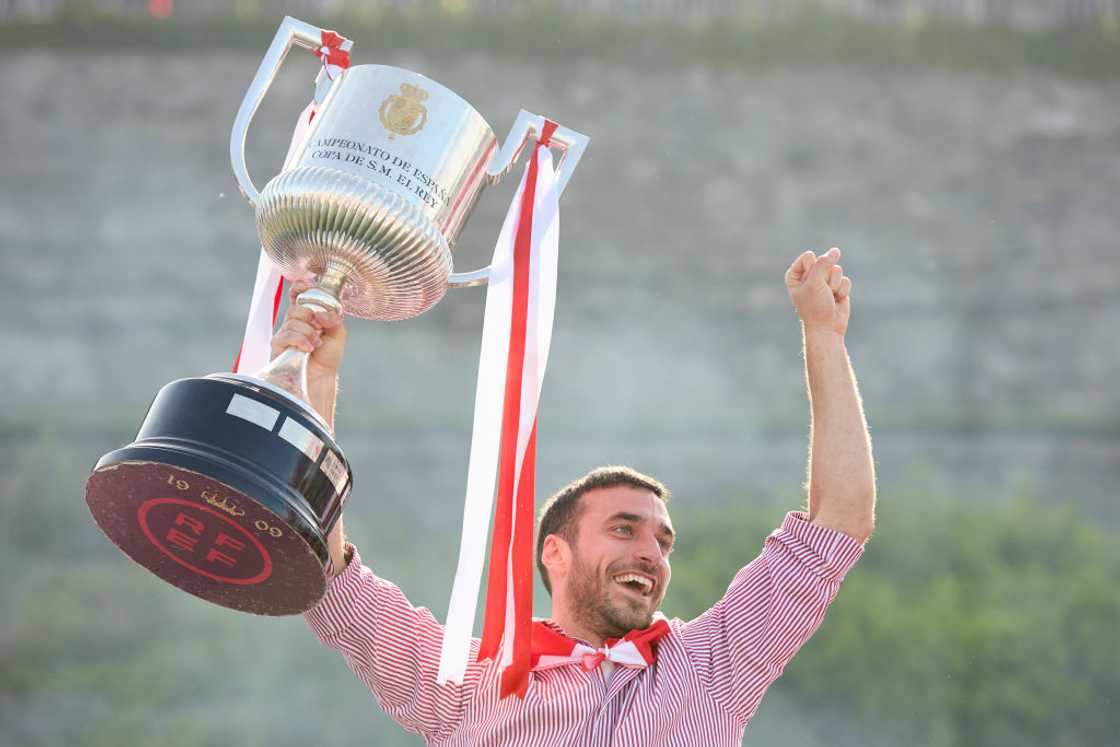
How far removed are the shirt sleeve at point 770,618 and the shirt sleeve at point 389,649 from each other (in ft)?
1.03

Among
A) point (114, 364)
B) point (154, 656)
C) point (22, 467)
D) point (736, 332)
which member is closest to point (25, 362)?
point (114, 364)

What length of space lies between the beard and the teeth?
0.01 metres

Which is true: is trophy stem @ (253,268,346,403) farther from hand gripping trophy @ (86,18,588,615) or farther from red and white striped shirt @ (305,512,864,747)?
red and white striped shirt @ (305,512,864,747)

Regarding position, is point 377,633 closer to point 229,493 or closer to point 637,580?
point 637,580

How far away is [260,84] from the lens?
5.81 feet

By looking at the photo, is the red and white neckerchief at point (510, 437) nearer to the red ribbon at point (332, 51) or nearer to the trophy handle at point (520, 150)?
the trophy handle at point (520, 150)

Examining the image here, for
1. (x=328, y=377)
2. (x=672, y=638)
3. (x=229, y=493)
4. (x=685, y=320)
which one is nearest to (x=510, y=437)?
(x=328, y=377)

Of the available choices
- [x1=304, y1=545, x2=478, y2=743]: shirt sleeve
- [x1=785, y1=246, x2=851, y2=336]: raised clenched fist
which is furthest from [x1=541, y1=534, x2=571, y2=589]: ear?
[x1=785, y1=246, x2=851, y2=336]: raised clenched fist

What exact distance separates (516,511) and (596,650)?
0.76 ft

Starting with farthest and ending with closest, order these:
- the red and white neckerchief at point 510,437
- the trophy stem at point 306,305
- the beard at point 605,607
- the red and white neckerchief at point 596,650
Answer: the beard at point 605,607 < the red and white neckerchief at point 596,650 < the red and white neckerchief at point 510,437 < the trophy stem at point 306,305

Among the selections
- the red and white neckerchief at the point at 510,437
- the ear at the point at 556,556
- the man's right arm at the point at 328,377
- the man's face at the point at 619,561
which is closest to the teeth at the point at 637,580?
the man's face at the point at 619,561

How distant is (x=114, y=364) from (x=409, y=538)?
212 centimetres

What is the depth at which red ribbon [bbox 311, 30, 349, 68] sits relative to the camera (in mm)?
1856

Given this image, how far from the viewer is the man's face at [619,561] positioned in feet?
6.57
